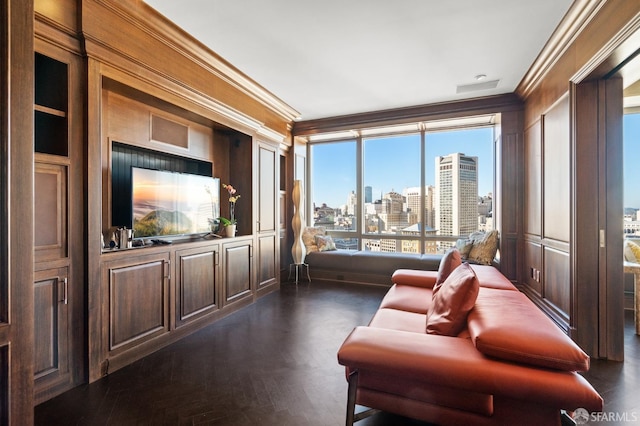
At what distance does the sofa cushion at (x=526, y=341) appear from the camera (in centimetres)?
125

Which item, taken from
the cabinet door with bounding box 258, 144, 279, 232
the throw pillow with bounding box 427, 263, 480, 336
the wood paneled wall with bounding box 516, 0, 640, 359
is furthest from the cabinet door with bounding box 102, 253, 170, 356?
the wood paneled wall with bounding box 516, 0, 640, 359

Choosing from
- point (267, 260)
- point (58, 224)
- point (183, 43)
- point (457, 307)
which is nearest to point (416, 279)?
point (457, 307)

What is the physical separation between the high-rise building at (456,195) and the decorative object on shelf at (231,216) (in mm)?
3565

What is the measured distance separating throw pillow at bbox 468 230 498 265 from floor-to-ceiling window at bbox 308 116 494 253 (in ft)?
2.15

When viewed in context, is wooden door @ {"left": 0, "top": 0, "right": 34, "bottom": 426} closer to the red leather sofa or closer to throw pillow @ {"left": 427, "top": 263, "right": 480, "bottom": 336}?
the red leather sofa

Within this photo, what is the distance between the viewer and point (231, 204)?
4164mm

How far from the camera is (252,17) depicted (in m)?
2.61

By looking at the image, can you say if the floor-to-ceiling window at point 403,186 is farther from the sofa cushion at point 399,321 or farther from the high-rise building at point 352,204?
the sofa cushion at point 399,321

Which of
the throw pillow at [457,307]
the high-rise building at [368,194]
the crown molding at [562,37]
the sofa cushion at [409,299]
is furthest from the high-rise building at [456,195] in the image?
the throw pillow at [457,307]

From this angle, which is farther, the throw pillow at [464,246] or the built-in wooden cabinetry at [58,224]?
the throw pillow at [464,246]

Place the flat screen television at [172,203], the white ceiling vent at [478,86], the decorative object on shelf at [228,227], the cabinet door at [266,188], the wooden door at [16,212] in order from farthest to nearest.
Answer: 1. the cabinet door at [266,188]
2. the white ceiling vent at [478,86]
3. the decorative object on shelf at [228,227]
4. the flat screen television at [172,203]
5. the wooden door at [16,212]

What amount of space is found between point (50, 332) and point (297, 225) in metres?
3.72
